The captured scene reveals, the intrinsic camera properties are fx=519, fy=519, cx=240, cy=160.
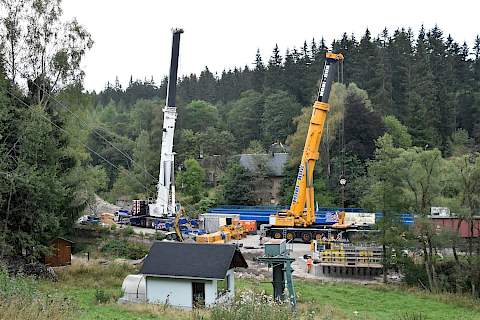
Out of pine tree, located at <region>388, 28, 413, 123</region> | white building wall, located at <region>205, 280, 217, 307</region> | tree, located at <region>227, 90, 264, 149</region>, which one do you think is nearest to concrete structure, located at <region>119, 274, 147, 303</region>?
white building wall, located at <region>205, 280, 217, 307</region>

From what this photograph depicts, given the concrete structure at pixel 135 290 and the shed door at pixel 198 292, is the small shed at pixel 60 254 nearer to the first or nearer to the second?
the concrete structure at pixel 135 290

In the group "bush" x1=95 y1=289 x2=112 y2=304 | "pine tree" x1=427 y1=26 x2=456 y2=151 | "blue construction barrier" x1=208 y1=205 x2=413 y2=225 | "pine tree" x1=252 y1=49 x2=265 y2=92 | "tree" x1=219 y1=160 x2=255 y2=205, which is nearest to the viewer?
"bush" x1=95 y1=289 x2=112 y2=304

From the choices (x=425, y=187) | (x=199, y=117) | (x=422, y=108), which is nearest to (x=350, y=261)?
(x=425, y=187)

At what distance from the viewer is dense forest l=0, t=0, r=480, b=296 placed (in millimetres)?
20453

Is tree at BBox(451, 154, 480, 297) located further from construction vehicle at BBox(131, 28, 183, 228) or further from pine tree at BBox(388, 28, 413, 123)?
pine tree at BBox(388, 28, 413, 123)

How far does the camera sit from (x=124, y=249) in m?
30.9

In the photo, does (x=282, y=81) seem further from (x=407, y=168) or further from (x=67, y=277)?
(x=67, y=277)

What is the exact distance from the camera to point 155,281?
18.5 meters

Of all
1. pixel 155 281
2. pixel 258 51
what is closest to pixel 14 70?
pixel 155 281

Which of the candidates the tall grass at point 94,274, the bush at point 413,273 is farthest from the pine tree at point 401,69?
the tall grass at point 94,274

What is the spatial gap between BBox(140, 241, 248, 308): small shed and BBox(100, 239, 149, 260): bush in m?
11.6

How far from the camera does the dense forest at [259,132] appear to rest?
67.1 ft

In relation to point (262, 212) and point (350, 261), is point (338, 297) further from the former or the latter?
point (262, 212)

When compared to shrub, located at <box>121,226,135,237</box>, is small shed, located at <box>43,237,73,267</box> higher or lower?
lower
